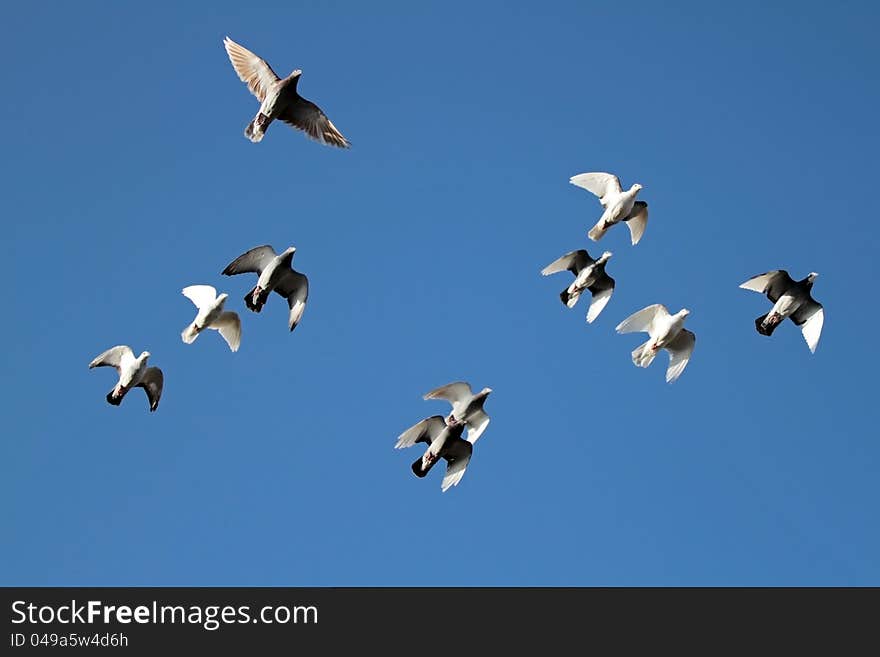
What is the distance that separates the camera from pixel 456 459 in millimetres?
31078

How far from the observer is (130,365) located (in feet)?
102

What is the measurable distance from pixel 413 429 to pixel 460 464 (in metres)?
1.53

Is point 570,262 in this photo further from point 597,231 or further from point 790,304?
point 790,304

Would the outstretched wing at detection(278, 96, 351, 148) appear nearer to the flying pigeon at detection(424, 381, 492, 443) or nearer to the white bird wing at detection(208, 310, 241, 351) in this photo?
the white bird wing at detection(208, 310, 241, 351)

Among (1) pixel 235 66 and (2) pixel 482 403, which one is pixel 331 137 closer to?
(1) pixel 235 66

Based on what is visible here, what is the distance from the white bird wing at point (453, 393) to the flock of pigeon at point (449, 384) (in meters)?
0.02

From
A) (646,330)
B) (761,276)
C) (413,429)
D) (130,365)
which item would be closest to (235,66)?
(130,365)

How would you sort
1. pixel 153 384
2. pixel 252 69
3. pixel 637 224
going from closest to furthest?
pixel 252 69
pixel 153 384
pixel 637 224

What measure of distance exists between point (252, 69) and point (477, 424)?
10.5 meters

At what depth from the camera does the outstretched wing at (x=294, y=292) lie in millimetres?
31547

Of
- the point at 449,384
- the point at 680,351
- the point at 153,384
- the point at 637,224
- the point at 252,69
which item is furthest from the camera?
the point at 637,224

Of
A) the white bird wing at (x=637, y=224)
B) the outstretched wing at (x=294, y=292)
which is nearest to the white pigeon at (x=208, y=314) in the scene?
the outstretched wing at (x=294, y=292)

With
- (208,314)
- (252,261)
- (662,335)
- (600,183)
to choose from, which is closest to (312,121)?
(252,261)

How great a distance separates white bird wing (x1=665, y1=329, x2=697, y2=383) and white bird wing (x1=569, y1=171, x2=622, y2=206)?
4.14 metres
